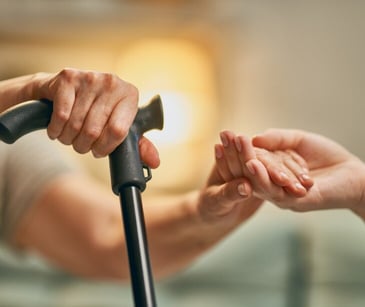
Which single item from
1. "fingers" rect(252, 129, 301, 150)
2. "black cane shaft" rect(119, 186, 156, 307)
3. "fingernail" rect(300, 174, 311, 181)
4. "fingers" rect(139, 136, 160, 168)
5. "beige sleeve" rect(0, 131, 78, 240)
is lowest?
"black cane shaft" rect(119, 186, 156, 307)

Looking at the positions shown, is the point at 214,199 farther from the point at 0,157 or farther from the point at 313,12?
the point at 313,12

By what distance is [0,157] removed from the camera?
1.03 metres

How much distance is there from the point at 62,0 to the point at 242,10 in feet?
1.37

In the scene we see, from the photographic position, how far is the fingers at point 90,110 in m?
0.56

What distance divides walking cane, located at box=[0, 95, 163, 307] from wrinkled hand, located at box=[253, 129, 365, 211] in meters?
0.16

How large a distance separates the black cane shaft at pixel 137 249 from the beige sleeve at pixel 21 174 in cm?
54

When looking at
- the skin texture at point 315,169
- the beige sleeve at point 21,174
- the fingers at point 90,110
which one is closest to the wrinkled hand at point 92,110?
the fingers at point 90,110

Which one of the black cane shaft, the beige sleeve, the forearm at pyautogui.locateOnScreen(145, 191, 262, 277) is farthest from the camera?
the beige sleeve

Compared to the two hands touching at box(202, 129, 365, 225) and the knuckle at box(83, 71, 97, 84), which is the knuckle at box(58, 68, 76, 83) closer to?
the knuckle at box(83, 71, 97, 84)

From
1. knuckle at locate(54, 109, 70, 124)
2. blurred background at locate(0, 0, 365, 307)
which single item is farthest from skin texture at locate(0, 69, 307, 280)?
blurred background at locate(0, 0, 365, 307)

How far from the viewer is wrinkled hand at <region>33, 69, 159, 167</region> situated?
22.1 inches

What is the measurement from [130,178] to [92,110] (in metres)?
0.07

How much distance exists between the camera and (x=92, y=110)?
57 centimetres

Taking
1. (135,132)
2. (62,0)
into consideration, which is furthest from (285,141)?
(62,0)
